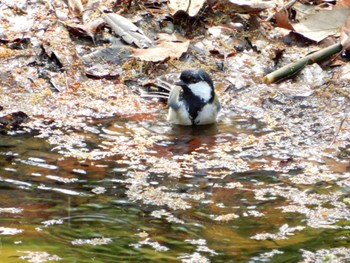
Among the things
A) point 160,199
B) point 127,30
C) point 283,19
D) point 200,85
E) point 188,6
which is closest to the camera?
point 160,199

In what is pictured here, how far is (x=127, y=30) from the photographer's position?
8.22 metres

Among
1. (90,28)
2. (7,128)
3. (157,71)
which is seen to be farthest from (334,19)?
(7,128)

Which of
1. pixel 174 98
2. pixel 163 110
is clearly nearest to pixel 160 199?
pixel 174 98

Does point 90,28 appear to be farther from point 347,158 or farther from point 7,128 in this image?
point 347,158

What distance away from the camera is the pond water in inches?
176

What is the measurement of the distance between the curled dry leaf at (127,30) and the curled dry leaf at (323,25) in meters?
1.55

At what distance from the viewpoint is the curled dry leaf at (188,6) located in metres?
8.30

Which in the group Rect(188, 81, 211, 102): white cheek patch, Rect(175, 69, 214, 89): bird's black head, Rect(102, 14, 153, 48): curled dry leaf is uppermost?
Rect(102, 14, 153, 48): curled dry leaf

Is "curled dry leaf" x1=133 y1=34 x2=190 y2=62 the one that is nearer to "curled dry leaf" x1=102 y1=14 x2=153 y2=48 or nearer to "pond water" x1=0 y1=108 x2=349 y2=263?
"curled dry leaf" x1=102 y1=14 x2=153 y2=48

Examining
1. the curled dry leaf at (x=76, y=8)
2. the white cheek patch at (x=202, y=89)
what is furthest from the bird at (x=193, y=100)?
the curled dry leaf at (x=76, y=8)

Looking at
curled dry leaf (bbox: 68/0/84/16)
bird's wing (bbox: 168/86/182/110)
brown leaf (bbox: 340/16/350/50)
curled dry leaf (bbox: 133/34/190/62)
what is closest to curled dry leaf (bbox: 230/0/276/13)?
curled dry leaf (bbox: 133/34/190/62)

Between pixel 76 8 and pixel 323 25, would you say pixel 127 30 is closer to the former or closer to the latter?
pixel 76 8

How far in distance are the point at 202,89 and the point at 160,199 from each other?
7.45 ft

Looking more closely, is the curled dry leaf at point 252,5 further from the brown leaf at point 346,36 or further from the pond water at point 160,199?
the pond water at point 160,199
